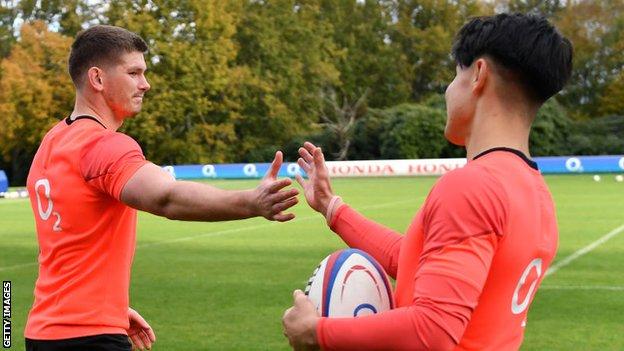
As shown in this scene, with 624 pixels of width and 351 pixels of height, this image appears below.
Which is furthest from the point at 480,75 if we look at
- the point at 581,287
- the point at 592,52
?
the point at 592,52

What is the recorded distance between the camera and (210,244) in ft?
61.6

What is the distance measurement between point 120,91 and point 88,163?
1.82 ft

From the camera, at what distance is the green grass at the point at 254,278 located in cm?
977

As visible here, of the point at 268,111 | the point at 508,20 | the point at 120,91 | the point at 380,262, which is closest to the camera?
the point at 508,20

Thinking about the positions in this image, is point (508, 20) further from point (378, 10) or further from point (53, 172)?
point (378, 10)

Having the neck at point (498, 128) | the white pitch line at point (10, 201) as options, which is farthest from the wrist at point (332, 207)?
the white pitch line at point (10, 201)

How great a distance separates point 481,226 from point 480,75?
512 millimetres

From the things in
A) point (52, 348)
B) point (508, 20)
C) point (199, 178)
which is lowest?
point (199, 178)

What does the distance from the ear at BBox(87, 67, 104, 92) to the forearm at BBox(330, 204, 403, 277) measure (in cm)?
129

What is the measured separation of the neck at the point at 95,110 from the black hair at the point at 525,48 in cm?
198

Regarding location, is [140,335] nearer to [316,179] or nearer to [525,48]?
[316,179]

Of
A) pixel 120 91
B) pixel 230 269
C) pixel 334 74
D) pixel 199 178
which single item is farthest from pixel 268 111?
pixel 120 91

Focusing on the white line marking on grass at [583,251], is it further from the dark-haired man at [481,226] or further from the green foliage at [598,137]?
the green foliage at [598,137]

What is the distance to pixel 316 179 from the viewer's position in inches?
156
